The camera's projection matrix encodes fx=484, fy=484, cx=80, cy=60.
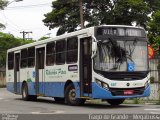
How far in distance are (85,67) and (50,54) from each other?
3927 millimetres

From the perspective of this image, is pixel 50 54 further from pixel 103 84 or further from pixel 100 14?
pixel 100 14

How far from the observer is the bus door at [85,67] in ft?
64.1

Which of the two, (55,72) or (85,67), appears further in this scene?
(55,72)

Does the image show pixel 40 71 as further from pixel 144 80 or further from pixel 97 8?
pixel 97 8

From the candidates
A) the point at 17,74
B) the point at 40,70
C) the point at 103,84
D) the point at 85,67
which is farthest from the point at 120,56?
the point at 17,74

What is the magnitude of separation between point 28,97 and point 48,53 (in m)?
4.69

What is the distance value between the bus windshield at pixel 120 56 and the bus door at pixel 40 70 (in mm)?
5947

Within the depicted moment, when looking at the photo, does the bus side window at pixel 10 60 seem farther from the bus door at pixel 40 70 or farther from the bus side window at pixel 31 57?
the bus door at pixel 40 70

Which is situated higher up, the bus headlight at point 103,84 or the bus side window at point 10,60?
the bus side window at point 10,60

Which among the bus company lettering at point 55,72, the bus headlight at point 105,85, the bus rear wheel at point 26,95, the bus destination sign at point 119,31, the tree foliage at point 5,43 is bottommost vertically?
the bus rear wheel at point 26,95

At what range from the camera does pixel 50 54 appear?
23.4 m

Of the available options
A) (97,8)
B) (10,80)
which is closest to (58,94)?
(10,80)

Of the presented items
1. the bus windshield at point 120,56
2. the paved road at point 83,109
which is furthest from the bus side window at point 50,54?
the bus windshield at point 120,56

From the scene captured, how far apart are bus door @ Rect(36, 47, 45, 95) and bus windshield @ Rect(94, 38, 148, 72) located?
5.95 m
